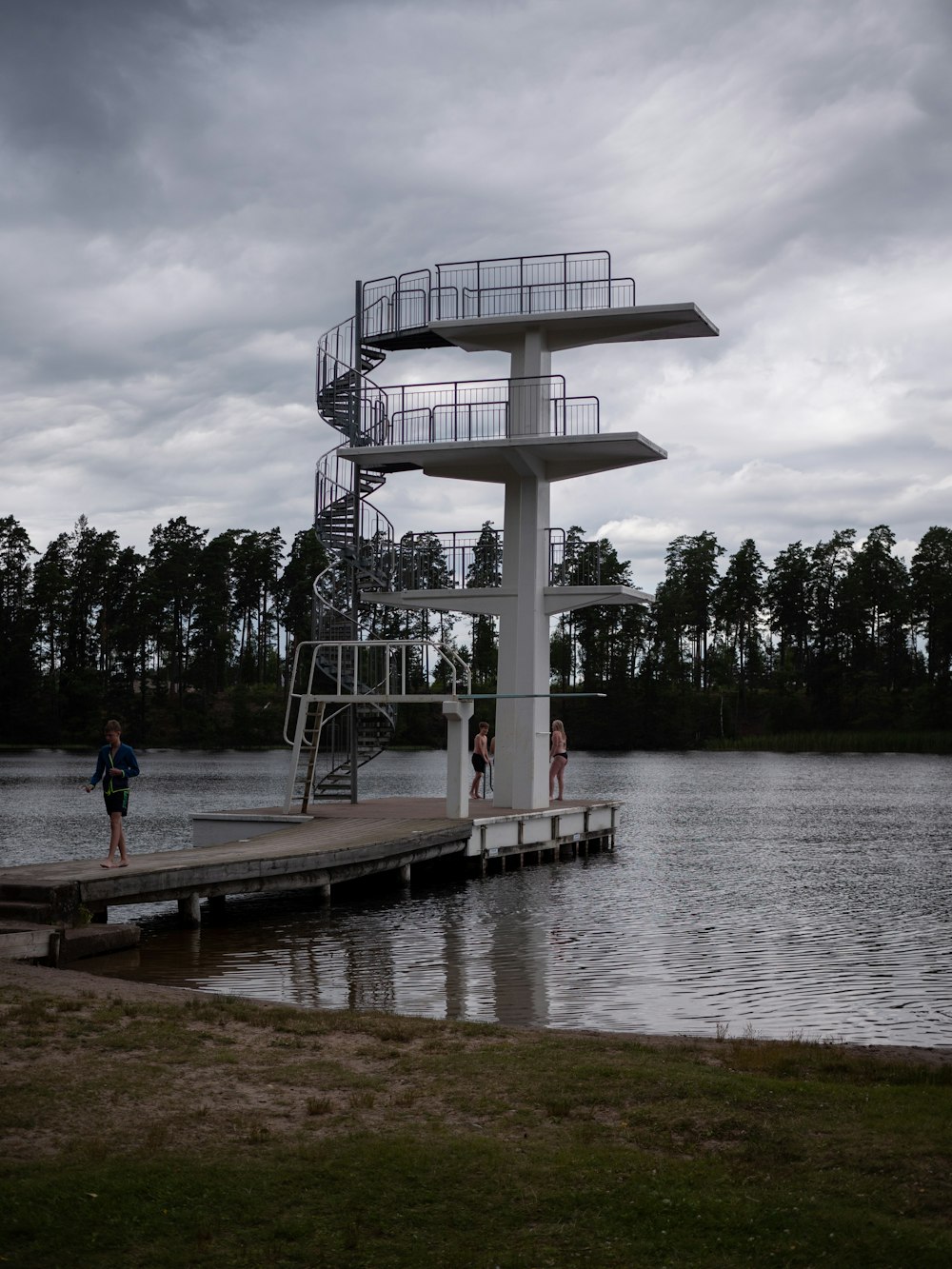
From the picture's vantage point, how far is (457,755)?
2298cm

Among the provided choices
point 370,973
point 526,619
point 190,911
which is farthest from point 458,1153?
point 526,619

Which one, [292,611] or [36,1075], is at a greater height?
[292,611]

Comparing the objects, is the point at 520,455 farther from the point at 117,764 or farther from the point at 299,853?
the point at 117,764

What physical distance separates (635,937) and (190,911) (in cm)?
574

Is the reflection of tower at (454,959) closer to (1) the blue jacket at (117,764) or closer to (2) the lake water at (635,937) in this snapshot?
(2) the lake water at (635,937)

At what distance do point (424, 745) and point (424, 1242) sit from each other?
10237 cm

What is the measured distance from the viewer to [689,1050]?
9.05 meters

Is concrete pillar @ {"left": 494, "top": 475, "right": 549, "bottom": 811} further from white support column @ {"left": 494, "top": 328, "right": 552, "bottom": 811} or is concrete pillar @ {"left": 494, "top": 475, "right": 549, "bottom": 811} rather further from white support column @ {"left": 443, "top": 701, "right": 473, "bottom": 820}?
white support column @ {"left": 443, "top": 701, "right": 473, "bottom": 820}

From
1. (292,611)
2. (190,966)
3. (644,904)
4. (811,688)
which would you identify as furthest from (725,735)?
(190,966)

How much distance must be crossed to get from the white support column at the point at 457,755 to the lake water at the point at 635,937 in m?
1.36

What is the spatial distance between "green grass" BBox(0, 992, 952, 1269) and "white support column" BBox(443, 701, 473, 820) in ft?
43.0

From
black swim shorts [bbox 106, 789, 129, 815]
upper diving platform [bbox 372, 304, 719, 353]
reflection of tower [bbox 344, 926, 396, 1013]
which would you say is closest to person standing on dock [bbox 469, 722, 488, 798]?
upper diving platform [bbox 372, 304, 719, 353]

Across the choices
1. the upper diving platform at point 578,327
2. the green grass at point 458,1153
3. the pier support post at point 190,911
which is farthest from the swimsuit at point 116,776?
the upper diving platform at point 578,327

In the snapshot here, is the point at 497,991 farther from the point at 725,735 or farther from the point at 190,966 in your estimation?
the point at 725,735
